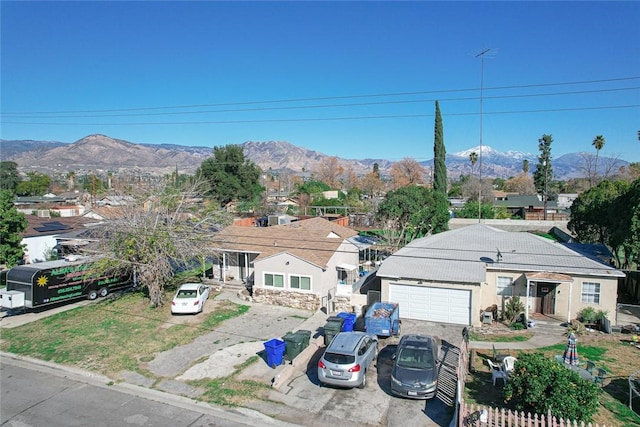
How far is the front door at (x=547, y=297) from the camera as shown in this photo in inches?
873

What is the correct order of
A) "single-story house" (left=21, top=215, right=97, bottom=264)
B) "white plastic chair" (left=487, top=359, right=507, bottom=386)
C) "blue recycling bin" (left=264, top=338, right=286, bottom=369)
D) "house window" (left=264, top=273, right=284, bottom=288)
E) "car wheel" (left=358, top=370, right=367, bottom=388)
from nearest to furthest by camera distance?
"white plastic chair" (left=487, top=359, right=507, bottom=386) → "car wheel" (left=358, top=370, right=367, bottom=388) → "blue recycling bin" (left=264, top=338, right=286, bottom=369) → "house window" (left=264, top=273, right=284, bottom=288) → "single-story house" (left=21, top=215, right=97, bottom=264)

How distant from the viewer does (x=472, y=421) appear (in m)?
10.8

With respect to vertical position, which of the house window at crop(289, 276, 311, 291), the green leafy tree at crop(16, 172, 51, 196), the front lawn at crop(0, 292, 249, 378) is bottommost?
the front lawn at crop(0, 292, 249, 378)

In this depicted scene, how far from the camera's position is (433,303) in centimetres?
2212

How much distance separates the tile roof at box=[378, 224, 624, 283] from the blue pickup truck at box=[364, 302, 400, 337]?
2.82m

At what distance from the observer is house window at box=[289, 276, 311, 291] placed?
934 inches

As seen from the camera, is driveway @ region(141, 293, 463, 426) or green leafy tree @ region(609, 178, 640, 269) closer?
driveway @ region(141, 293, 463, 426)

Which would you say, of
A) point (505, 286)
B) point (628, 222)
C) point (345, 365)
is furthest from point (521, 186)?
point (345, 365)

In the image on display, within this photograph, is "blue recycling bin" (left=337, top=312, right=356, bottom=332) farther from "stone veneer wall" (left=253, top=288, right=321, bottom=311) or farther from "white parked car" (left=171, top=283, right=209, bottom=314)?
"white parked car" (left=171, top=283, right=209, bottom=314)

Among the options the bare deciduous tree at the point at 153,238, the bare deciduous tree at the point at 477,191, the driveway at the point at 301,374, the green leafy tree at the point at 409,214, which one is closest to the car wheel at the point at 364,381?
the driveway at the point at 301,374

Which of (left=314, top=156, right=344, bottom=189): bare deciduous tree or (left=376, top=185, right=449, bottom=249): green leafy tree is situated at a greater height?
(left=314, top=156, right=344, bottom=189): bare deciduous tree

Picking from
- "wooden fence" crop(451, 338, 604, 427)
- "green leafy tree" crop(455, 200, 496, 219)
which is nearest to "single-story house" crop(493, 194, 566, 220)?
"green leafy tree" crop(455, 200, 496, 219)

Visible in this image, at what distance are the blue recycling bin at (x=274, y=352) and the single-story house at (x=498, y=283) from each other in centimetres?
817

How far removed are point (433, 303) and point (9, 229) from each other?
99.4 ft
